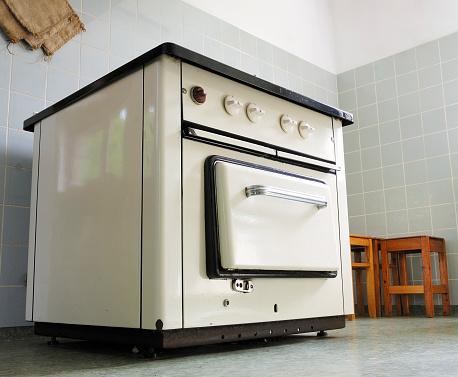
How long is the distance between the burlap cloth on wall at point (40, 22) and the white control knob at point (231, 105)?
1348 millimetres

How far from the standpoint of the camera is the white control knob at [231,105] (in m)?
1.82

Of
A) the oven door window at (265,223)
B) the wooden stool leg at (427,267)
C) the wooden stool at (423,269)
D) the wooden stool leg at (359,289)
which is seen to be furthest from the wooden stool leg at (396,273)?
the oven door window at (265,223)

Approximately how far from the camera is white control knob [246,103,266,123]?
190 cm

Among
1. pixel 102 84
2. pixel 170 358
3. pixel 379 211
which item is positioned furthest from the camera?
pixel 379 211

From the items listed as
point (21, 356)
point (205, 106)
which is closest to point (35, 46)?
point (205, 106)

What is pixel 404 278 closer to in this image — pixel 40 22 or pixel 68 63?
pixel 68 63

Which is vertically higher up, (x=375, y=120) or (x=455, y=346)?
(x=375, y=120)

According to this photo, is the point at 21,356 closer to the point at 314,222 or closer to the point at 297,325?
the point at 297,325

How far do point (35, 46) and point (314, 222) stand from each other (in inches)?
66.9

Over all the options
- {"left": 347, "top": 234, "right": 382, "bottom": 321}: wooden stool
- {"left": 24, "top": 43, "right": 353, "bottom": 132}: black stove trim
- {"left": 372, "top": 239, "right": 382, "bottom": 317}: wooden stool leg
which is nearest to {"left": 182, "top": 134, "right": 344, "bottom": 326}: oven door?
{"left": 24, "top": 43, "right": 353, "bottom": 132}: black stove trim

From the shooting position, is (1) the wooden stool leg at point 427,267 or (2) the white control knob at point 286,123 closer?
(2) the white control knob at point 286,123

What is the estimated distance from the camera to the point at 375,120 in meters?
4.84

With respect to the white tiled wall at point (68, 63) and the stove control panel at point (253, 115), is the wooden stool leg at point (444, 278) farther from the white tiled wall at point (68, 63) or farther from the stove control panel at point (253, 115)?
the stove control panel at point (253, 115)

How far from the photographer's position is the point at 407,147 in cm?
458
